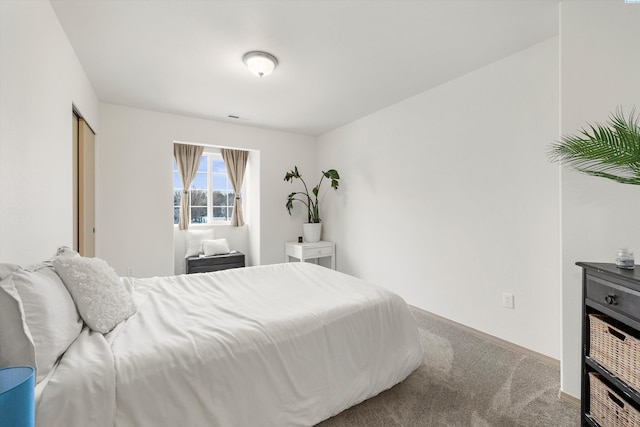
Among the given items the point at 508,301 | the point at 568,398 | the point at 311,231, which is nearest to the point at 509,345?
the point at 508,301

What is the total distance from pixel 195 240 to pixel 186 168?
124 centimetres

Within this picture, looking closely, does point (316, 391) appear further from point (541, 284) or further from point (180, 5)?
point (180, 5)

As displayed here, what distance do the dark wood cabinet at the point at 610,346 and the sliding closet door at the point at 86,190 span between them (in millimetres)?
4026

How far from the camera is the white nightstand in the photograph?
4.46m

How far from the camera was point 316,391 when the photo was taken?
152 centimetres

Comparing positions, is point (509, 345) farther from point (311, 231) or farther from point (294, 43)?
point (294, 43)

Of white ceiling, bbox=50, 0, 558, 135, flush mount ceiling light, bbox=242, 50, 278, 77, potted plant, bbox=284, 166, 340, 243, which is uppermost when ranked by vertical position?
white ceiling, bbox=50, 0, 558, 135

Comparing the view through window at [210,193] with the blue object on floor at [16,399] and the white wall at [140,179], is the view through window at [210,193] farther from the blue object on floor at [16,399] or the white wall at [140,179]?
the blue object on floor at [16,399]

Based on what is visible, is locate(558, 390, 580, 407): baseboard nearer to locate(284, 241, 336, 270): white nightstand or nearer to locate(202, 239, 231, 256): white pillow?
locate(284, 241, 336, 270): white nightstand

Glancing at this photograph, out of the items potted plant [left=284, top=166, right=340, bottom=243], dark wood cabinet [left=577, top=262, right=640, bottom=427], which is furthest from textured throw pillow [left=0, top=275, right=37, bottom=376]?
potted plant [left=284, top=166, right=340, bottom=243]

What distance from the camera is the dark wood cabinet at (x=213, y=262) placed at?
4.20 m

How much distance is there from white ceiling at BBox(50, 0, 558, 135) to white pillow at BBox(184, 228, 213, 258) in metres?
2.10

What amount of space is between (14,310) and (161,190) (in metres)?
3.21

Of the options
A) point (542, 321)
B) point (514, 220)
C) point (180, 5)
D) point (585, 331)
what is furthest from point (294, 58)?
point (542, 321)
